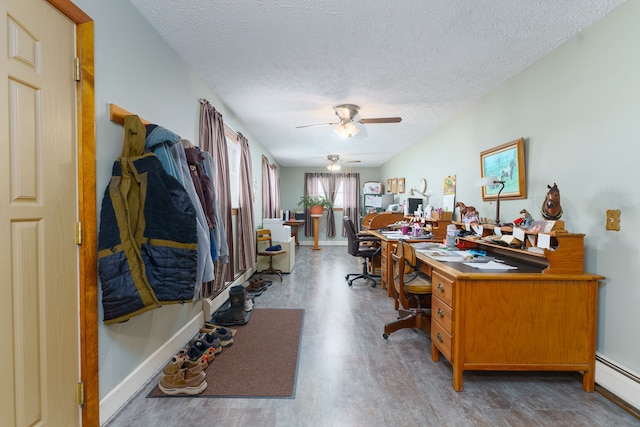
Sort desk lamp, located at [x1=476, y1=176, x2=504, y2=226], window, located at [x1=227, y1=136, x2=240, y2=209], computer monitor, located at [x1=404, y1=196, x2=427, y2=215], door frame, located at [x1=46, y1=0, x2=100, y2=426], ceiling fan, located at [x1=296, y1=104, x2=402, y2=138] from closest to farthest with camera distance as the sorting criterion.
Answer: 1. door frame, located at [x1=46, y1=0, x2=100, y2=426]
2. desk lamp, located at [x1=476, y1=176, x2=504, y2=226]
3. ceiling fan, located at [x1=296, y1=104, x2=402, y2=138]
4. window, located at [x1=227, y1=136, x2=240, y2=209]
5. computer monitor, located at [x1=404, y1=196, x2=427, y2=215]

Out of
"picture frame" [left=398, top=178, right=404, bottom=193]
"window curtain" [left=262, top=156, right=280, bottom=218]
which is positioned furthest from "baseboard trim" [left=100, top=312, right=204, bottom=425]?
"picture frame" [left=398, top=178, right=404, bottom=193]

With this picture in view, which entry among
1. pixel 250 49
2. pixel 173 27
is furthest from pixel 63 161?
pixel 250 49

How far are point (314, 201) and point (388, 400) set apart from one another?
21.2ft

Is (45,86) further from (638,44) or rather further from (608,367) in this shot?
(608,367)

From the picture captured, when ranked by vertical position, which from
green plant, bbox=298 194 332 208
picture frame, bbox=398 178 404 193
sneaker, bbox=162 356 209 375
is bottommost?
sneaker, bbox=162 356 209 375

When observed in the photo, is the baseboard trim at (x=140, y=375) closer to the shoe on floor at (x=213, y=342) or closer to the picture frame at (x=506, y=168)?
the shoe on floor at (x=213, y=342)

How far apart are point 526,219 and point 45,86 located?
9.82 feet

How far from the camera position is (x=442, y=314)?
6.63 ft

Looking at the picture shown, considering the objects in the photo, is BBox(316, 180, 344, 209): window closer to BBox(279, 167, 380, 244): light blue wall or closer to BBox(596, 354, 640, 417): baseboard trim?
BBox(279, 167, 380, 244): light blue wall

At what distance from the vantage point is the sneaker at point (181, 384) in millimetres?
1789

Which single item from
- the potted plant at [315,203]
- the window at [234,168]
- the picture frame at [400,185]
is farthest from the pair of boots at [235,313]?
the potted plant at [315,203]

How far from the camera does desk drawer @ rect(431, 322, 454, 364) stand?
191 cm

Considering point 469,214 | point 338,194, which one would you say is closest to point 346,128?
point 469,214

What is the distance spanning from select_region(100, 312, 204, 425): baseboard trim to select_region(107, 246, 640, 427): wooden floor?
0.16ft
